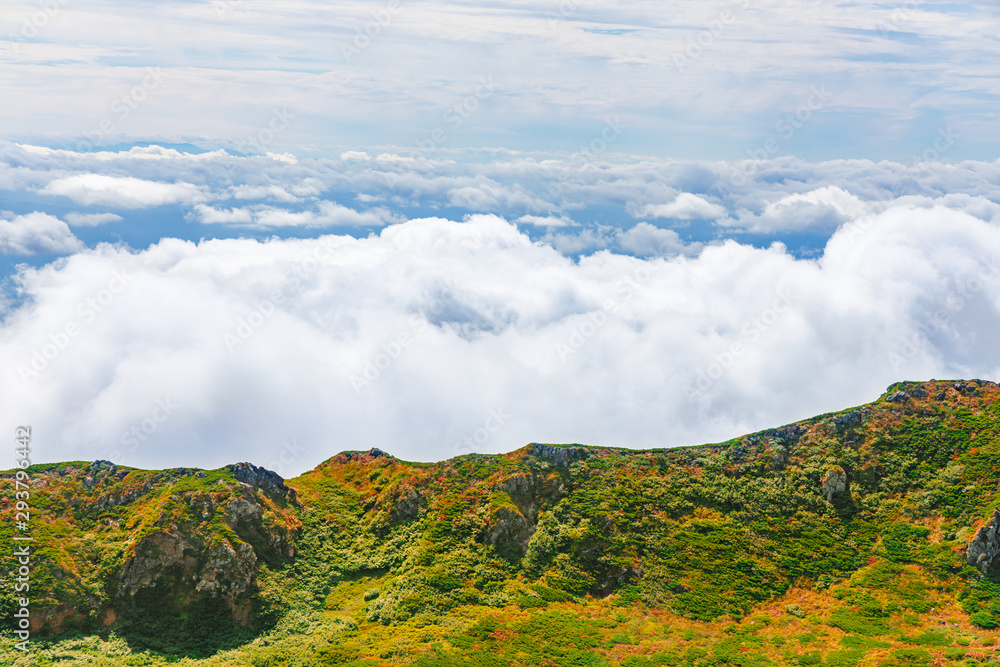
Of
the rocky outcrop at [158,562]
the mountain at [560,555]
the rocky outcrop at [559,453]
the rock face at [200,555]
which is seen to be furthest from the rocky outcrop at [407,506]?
the rocky outcrop at [158,562]

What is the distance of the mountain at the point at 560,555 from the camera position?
154 feet

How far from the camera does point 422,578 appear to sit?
55406 millimetres

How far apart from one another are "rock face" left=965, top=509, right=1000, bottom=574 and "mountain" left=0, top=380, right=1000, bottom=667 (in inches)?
6.6

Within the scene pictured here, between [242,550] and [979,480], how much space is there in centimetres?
7281

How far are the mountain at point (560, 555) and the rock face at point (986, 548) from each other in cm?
17

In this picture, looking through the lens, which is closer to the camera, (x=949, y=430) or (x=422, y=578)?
(x=422, y=578)

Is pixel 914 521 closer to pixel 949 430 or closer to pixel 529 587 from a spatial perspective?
pixel 949 430

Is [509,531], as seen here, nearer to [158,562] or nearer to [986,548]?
[158,562]

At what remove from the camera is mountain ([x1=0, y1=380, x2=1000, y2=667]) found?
154 ft

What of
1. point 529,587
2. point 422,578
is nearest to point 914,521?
point 529,587

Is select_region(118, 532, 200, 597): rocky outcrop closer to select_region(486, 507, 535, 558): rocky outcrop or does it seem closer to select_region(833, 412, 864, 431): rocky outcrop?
select_region(486, 507, 535, 558): rocky outcrop

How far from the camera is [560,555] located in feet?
190

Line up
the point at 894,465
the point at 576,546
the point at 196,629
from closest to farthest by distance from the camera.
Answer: the point at 196,629, the point at 576,546, the point at 894,465

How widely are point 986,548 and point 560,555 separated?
37.2 meters
